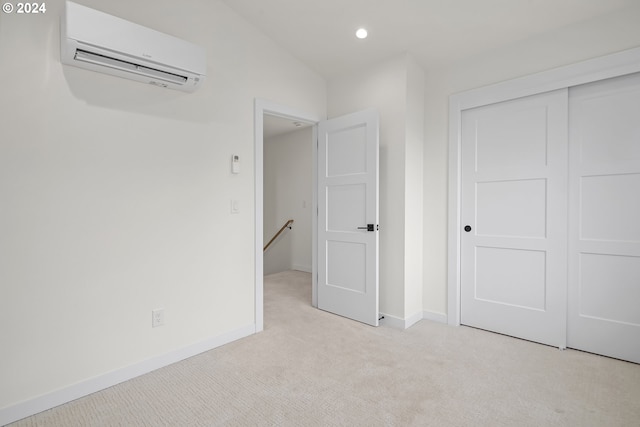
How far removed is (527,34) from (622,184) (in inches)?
53.7

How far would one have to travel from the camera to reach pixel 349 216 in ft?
10.9

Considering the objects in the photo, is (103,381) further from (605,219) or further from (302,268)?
(302,268)

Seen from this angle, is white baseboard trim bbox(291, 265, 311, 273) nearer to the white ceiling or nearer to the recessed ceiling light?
the white ceiling

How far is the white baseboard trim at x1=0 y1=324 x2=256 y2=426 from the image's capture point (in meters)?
1.82

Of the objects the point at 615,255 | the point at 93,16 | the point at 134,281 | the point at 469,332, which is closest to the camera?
the point at 93,16

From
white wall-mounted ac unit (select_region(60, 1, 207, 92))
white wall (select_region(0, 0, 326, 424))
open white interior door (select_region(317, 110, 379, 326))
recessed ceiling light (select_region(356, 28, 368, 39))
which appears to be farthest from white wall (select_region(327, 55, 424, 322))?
white wall-mounted ac unit (select_region(60, 1, 207, 92))

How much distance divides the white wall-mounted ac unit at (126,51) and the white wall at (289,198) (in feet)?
11.5

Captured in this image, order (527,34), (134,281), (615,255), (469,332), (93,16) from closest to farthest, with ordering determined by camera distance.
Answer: (93,16), (134,281), (615,255), (527,34), (469,332)

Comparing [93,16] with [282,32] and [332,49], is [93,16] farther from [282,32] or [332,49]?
[332,49]

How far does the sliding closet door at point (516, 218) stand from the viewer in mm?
2625

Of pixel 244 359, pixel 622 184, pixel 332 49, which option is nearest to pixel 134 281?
pixel 244 359

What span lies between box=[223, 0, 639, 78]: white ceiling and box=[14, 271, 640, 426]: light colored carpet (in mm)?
2534

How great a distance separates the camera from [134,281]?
225 cm

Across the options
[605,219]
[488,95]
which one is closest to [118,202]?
[488,95]
